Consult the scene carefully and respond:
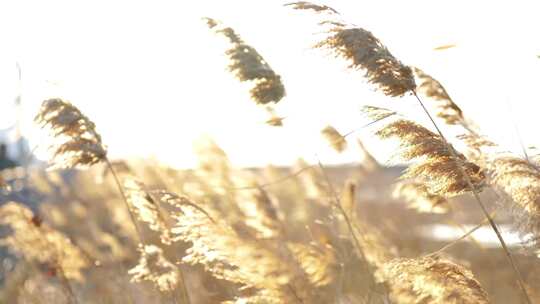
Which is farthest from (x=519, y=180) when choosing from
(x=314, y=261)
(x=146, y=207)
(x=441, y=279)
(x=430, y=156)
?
(x=146, y=207)

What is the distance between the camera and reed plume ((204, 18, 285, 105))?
15.4 feet

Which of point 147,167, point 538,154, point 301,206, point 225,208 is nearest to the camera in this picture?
point 538,154

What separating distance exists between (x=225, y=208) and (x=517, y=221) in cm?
348

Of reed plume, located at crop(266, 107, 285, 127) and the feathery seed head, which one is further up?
the feathery seed head

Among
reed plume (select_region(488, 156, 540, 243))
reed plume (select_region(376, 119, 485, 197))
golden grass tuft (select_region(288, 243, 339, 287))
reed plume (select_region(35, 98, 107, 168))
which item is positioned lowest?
golden grass tuft (select_region(288, 243, 339, 287))

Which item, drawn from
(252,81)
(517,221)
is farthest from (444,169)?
(252,81)

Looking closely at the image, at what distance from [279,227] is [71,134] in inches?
66.5

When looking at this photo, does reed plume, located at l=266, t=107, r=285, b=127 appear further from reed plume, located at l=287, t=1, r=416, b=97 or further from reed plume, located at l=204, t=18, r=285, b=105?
reed plume, located at l=287, t=1, r=416, b=97

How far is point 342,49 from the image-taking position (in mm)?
3820

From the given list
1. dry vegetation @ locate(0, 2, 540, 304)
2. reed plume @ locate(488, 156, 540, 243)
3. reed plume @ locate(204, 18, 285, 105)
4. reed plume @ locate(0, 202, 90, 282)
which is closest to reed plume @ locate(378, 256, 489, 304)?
dry vegetation @ locate(0, 2, 540, 304)

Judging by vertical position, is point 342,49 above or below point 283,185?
above

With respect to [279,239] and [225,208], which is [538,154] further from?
[225,208]

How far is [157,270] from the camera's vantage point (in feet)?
16.4

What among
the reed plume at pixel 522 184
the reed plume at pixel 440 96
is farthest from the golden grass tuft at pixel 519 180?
the reed plume at pixel 440 96
